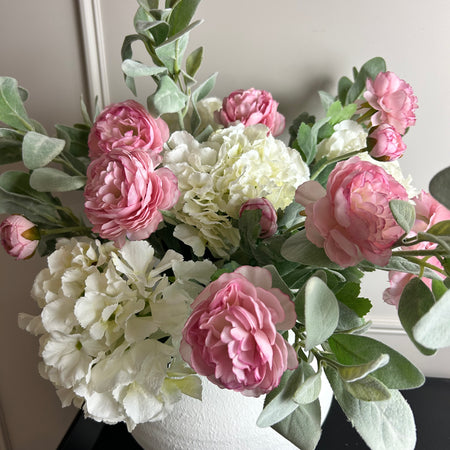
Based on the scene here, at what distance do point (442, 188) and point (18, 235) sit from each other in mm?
430

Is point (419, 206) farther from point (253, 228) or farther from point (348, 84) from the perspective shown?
point (348, 84)

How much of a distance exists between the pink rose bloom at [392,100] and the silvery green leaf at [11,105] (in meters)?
0.41

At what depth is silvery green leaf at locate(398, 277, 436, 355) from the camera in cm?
37

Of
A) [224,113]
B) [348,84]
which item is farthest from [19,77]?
[348,84]

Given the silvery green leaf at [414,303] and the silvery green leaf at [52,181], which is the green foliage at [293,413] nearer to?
the silvery green leaf at [414,303]

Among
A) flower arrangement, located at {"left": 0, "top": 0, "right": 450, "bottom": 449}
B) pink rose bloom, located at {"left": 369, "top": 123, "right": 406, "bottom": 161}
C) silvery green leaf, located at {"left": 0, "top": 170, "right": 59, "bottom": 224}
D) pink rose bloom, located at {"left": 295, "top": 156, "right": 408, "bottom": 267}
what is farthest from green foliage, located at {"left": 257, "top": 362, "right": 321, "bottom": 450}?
silvery green leaf, located at {"left": 0, "top": 170, "right": 59, "bottom": 224}

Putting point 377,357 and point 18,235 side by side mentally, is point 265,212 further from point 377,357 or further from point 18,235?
point 18,235

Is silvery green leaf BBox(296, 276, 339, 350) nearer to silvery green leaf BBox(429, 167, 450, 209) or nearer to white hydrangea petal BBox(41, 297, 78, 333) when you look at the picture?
silvery green leaf BBox(429, 167, 450, 209)

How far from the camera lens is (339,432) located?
0.78 m

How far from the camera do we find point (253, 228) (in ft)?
1.50

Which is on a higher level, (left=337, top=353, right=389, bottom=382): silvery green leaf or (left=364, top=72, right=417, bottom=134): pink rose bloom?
(left=364, top=72, right=417, bottom=134): pink rose bloom

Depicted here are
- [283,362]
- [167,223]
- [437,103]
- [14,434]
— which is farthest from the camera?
[14,434]

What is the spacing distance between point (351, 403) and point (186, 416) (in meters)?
0.21

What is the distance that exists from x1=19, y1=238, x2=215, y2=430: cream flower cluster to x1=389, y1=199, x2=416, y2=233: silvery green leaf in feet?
0.66
